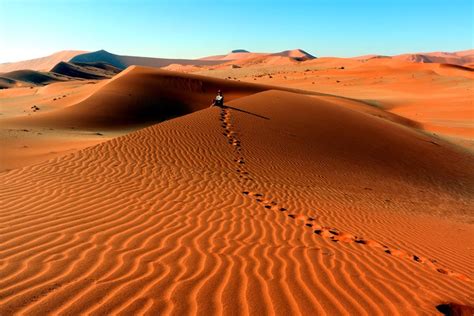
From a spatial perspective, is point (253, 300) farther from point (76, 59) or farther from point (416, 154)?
point (76, 59)

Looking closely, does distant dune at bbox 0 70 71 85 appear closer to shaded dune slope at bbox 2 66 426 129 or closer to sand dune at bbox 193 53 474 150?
sand dune at bbox 193 53 474 150

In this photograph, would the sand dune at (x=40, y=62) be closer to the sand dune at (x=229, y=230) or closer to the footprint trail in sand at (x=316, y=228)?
the sand dune at (x=229, y=230)

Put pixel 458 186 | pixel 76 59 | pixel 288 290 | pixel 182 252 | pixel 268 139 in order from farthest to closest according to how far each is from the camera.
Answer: pixel 76 59 < pixel 268 139 < pixel 458 186 < pixel 182 252 < pixel 288 290

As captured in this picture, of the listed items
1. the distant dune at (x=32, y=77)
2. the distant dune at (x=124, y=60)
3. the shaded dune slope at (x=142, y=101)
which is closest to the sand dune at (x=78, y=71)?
the distant dune at (x=32, y=77)

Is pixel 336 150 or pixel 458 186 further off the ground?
pixel 336 150

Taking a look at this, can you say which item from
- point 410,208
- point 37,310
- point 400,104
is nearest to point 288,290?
point 37,310

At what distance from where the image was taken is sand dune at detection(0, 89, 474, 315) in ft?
12.7

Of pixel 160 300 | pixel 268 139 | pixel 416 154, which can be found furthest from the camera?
pixel 416 154

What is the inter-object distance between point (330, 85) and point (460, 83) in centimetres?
1518

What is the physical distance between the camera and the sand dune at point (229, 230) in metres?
3.87

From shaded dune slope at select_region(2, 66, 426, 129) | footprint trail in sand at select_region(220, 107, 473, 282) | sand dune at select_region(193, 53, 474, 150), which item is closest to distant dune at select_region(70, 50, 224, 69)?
sand dune at select_region(193, 53, 474, 150)

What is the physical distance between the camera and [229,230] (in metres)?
6.24

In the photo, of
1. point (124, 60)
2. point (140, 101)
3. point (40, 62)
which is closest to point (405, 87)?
point (140, 101)

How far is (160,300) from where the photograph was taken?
3682mm
